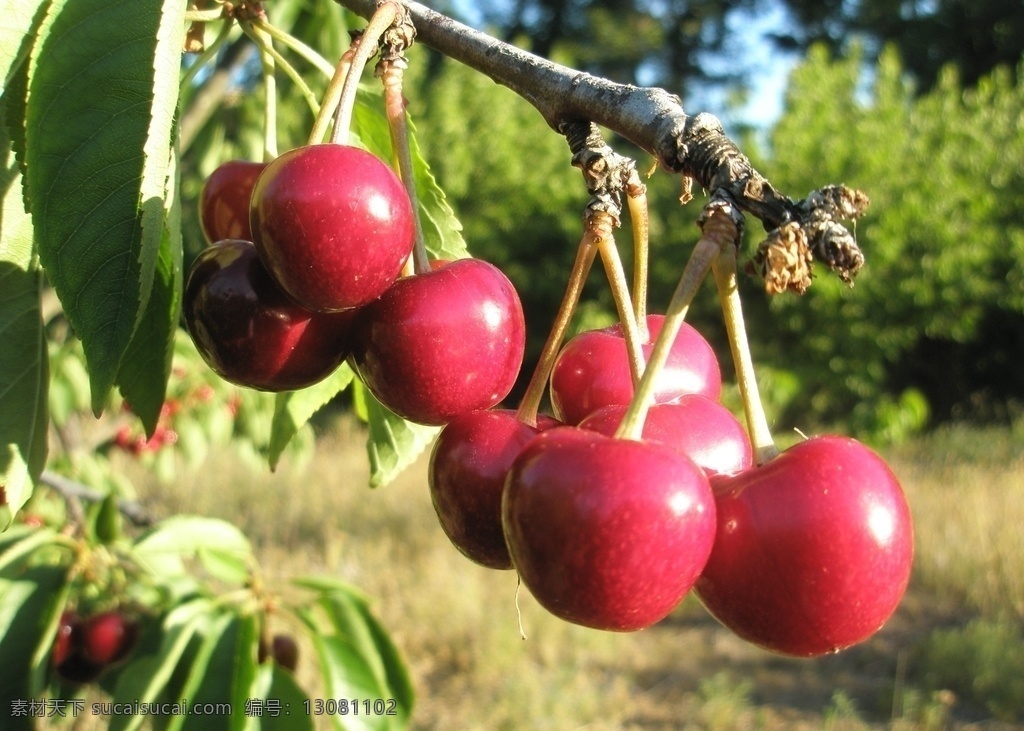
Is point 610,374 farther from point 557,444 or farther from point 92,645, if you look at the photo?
point 92,645

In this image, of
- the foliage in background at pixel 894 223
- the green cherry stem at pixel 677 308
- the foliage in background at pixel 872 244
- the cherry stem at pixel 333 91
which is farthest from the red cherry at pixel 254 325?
the foliage in background at pixel 894 223

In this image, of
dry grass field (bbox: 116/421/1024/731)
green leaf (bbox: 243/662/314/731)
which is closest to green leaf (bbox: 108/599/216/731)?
green leaf (bbox: 243/662/314/731)

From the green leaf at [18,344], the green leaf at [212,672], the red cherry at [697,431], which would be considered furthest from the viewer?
the green leaf at [212,672]

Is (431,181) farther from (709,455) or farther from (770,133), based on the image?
(770,133)

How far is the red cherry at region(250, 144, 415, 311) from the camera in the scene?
787mm

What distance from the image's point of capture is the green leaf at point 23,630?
174cm

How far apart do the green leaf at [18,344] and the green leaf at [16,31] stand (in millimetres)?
110

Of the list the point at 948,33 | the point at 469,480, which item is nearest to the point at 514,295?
the point at 469,480

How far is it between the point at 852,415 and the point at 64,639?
1111cm

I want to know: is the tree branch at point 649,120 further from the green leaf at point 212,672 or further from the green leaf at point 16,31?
the green leaf at point 212,672

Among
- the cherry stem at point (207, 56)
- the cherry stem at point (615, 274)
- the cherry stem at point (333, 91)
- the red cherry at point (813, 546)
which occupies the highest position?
the cherry stem at point (207, 56)

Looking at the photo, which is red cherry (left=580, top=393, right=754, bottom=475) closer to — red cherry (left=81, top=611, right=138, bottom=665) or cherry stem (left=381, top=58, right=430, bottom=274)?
cherry stem (left=381, top=58, right=430, bottom=274)

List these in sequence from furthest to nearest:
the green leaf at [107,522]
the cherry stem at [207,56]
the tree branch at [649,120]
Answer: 1. the green leaf at [107,522]
2. the cherry stem at [207,56]
3. the tree branch at [649,120]

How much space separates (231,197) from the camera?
45.5 inches
